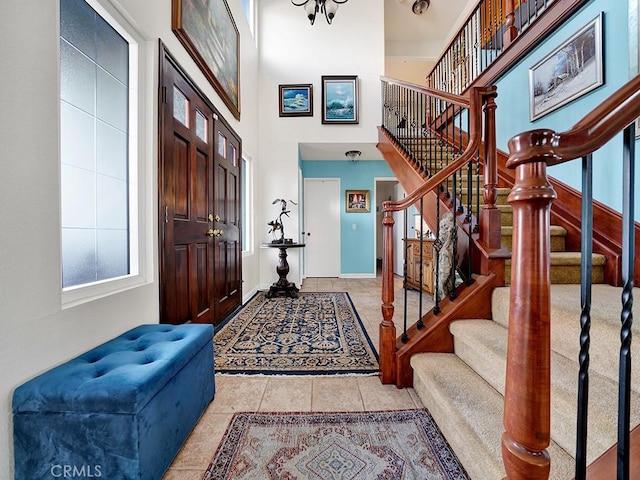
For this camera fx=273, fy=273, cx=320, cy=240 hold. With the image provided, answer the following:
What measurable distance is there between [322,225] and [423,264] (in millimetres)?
2262

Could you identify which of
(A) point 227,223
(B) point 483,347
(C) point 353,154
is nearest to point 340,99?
(C) point 353,154

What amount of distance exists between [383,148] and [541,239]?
3.89 m

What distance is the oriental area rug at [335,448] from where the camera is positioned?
1.05 meters

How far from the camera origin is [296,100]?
14.6 feet

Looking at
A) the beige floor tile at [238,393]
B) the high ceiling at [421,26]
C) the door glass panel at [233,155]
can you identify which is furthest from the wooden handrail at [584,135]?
the high ceiling at [421,26]

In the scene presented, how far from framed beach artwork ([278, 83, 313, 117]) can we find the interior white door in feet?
4.46

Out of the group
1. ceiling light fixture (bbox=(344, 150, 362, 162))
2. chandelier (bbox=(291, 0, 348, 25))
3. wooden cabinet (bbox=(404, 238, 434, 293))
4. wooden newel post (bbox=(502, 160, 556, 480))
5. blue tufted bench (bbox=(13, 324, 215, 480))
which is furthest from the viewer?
ceiling light fixture (bbox=(344, 150, 362, 162))

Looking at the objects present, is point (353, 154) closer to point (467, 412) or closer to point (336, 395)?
point (336, 395)

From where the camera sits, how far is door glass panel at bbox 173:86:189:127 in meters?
1.96

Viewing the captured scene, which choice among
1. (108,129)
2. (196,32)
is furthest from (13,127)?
(196,32)

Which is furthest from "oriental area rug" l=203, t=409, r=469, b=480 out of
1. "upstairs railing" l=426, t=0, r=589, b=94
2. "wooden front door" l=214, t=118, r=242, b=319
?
"upstairs railing" l=426, t=0, r=589, b=94

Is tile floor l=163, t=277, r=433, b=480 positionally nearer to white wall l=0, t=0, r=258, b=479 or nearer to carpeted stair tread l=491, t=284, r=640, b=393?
white wall l=0, t=0, r=258, b=479

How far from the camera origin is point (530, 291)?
0.55 m

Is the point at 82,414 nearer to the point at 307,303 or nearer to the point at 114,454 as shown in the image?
the point at 114,454
